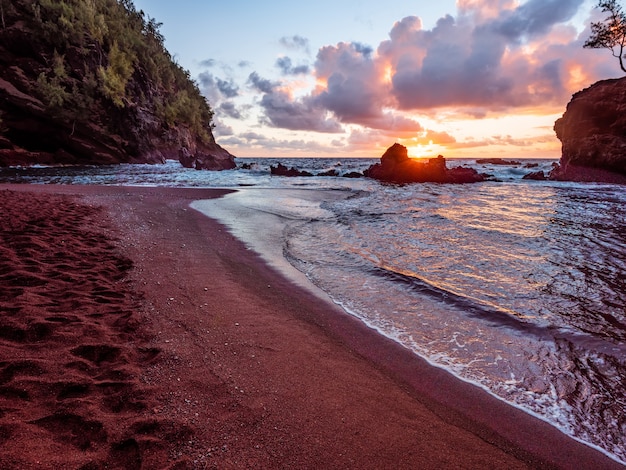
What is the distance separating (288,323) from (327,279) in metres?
1.89

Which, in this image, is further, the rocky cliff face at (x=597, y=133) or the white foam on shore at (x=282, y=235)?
the rocky cliff face at (x=597, y=133)

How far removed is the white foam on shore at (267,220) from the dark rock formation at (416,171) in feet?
56.8

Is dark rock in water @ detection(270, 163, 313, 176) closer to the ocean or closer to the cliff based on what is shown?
the cliff

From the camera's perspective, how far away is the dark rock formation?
2955cm

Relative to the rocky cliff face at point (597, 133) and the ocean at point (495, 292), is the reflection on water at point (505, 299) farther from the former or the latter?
the rocky cliff face at point (597, 133)

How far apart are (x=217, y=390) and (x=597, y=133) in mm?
37709

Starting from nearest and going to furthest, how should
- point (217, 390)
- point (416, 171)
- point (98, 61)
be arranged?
point (217, 390)
point (416, 171)
point (98, 61)

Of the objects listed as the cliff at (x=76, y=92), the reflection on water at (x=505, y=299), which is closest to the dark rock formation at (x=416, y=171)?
the reflection on water at (x=505, y=299)

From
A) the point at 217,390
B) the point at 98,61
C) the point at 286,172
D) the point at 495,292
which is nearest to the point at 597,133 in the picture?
the point at 286,172

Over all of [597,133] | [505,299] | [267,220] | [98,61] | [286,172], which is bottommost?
[505,299]

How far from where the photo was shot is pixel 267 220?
35.6ft

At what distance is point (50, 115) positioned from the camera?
33281 millimetres

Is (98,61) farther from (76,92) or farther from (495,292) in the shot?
(495,292)

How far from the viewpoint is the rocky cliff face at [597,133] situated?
26.8 m
